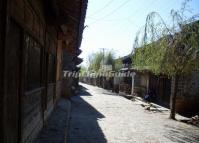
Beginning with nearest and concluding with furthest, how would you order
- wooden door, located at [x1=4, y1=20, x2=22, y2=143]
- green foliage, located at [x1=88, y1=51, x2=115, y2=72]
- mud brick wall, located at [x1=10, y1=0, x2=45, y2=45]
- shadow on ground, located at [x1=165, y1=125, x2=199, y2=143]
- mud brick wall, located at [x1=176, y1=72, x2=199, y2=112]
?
wooden door, located at [x1=4, y1=20, x2=22, y2=143] < mud brick wall, located at [x1=10, y1=0, x2=45, y2=45] < shadow on ground, located at [x1=165, y1=125, x2=199, y2=143] < mud brick wall, located at [x1=176, y1=72, x2=199, y2=112] < green foliage, located at [x1=88, y1=51, x2=115, y2=72]

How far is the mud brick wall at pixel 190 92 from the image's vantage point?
18.2m

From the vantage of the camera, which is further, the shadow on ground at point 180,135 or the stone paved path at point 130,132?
the shadow on ground at point 180,135

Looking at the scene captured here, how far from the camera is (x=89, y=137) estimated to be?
8.95 metres

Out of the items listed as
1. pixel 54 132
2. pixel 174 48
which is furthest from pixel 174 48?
pixel 54 132

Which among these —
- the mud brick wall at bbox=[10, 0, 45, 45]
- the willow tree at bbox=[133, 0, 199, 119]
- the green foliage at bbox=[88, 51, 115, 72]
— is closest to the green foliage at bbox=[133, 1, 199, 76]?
the willow tree at bbox=[133, 0, 199, 119]

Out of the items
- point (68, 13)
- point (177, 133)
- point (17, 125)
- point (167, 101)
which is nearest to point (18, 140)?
point (17, 125)

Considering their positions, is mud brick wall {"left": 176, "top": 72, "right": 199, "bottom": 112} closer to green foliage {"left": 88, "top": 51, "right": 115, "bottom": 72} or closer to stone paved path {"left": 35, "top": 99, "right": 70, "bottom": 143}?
stone paved path {"left": 35, "top": 99, "right": 70, "bottom": 143}

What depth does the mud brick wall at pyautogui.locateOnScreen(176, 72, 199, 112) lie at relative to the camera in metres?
18.2

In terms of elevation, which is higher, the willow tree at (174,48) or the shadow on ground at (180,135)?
the willow tree at (174,48)

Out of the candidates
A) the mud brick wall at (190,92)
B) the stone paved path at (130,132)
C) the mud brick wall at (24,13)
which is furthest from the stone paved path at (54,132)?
the mud brick wall at (190,92)

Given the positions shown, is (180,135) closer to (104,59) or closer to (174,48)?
(174,48)

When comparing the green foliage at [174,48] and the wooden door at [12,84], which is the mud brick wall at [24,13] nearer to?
the wooden door at [12,84]

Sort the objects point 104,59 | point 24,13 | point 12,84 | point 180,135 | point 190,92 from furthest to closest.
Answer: point 104,59 → point 190,92 → point 180,135 → point 24,13 → point 12,84

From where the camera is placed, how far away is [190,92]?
19062mm
